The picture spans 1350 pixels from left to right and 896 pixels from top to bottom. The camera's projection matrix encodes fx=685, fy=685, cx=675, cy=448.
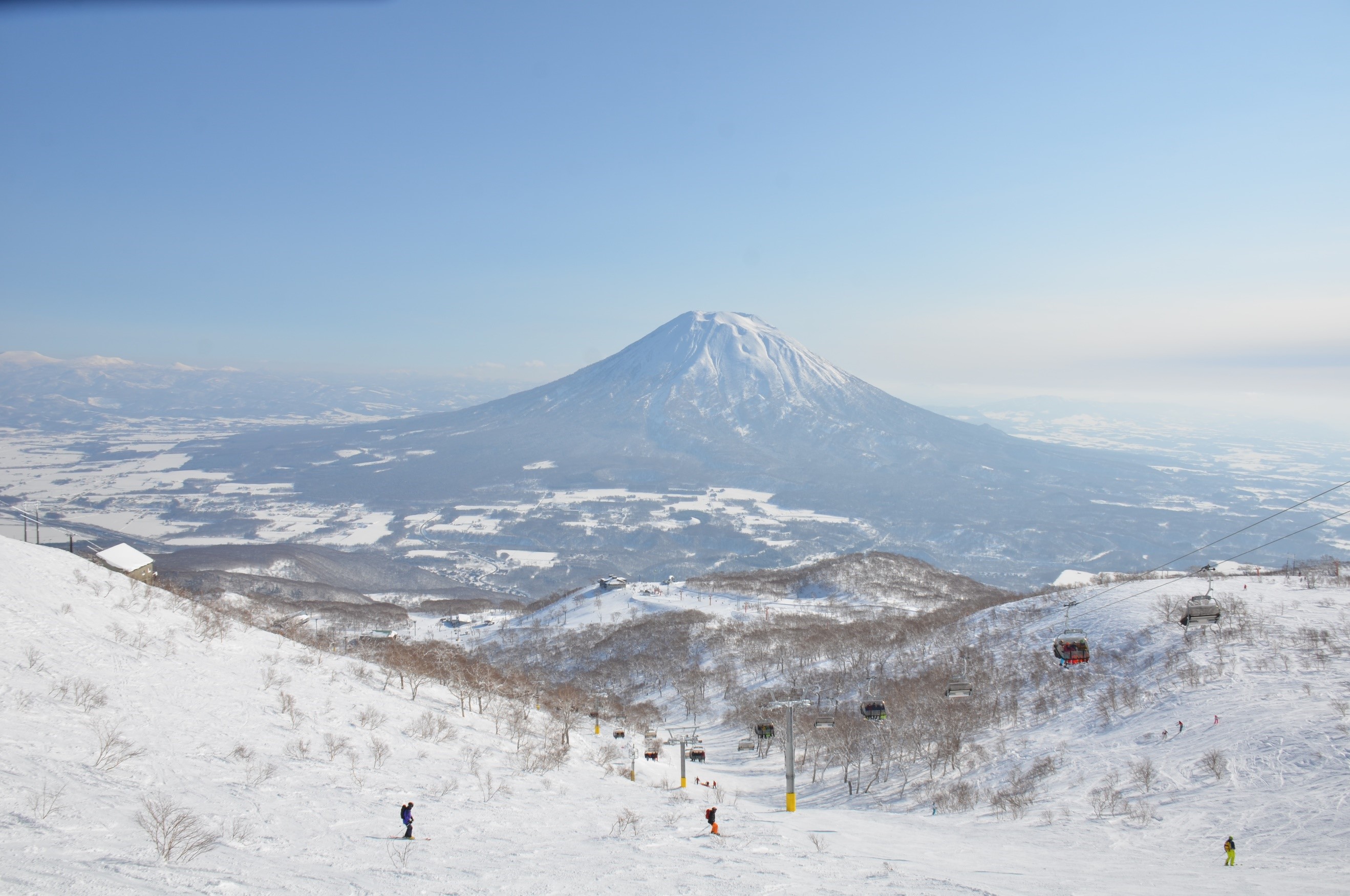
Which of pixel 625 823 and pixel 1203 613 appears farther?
pixel 1203 613

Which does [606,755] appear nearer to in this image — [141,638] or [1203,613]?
[141,638]

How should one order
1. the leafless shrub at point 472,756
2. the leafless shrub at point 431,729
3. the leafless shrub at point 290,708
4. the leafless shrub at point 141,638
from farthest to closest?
the leafless shrub at point 431,729 < the leafless shrub at point 141,638 < the leafless shrub at point 472,756 < the leafless shrub at point 290,708

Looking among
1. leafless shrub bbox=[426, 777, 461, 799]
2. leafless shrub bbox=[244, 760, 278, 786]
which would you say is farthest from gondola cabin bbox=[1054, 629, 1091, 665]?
leafless shrub bbox=[244, 760, 278, 786]

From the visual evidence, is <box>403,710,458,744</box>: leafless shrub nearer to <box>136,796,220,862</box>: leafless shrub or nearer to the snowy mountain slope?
<box>136,796,220,862</box>: leafless shrub

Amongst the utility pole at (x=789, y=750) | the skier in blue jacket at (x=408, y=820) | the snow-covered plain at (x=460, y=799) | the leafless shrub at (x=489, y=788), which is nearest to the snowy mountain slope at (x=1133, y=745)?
the snow-covered plain at (x=460, y=799)

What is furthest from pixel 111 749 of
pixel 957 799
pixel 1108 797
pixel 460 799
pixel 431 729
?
pixel 1108 797

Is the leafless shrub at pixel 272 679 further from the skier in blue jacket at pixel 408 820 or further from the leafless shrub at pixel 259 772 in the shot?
the skier in blue jacket at pixel 408 820
